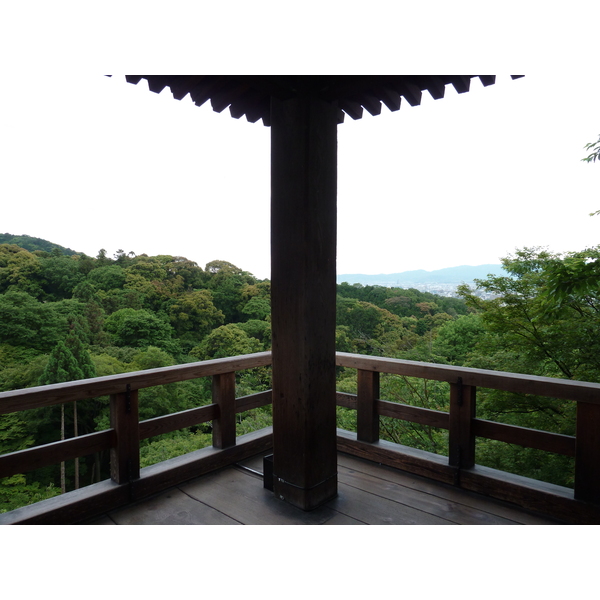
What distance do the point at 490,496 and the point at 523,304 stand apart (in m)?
5.05

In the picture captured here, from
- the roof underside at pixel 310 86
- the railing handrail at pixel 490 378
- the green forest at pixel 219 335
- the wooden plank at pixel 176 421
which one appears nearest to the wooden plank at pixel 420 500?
the railing handrail at pixel 490 378

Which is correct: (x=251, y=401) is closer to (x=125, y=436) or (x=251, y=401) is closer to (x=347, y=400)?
(x=347, y=400)

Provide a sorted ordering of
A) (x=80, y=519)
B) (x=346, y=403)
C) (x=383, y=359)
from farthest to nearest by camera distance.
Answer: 1. (x=346, y=403)
2. (x=383, y=359)
3. (x=80, y=519)

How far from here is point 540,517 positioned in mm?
1777

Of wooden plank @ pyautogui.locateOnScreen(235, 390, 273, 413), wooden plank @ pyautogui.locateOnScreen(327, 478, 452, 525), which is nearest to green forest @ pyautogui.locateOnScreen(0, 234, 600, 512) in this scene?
wooden plank @ pyautogui.locateOnScreen(327, 478, 452, 525)

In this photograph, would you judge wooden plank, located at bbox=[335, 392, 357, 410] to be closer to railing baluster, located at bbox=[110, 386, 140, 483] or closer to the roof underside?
railing baluster, located at bbox=[110, 386, 140, 483]

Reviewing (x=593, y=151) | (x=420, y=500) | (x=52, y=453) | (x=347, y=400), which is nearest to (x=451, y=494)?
(x=420, y=500)

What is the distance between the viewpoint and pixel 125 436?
1.90 m

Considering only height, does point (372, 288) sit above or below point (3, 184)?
below

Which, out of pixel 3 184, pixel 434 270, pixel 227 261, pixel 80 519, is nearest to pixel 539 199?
pixel 434 270

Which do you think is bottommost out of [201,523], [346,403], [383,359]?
[201,523]

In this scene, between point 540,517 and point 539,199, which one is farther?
point 539,199

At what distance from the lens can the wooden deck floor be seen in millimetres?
1769

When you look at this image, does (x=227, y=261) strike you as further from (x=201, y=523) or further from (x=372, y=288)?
(x=201, y=523)
